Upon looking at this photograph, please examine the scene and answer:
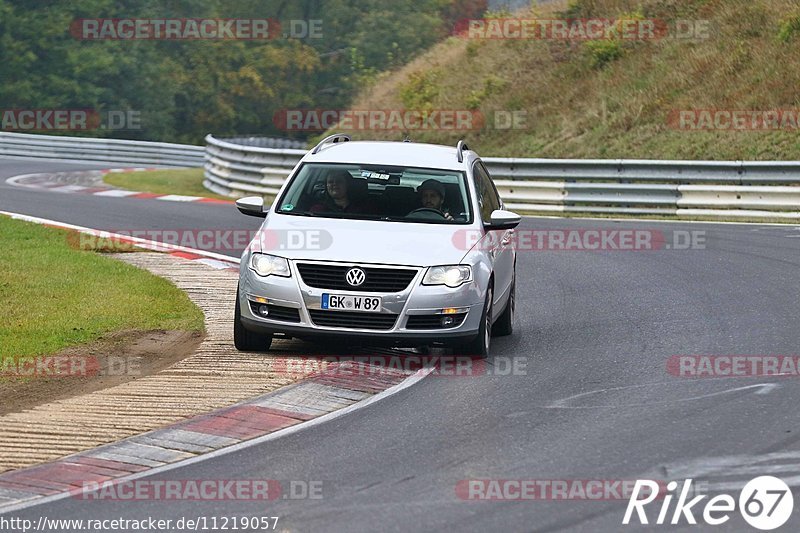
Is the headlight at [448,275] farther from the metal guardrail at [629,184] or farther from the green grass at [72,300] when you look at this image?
the metal guardrail at [629,184]

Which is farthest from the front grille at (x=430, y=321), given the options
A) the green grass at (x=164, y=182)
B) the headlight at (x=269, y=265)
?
the green grass at (x=164, y=182)

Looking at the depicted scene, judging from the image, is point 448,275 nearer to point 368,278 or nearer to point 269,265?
point 368,278

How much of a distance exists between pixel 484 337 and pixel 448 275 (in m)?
0.66

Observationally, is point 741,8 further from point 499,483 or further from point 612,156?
point 499,483

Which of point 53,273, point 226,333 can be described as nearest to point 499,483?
point 226,333

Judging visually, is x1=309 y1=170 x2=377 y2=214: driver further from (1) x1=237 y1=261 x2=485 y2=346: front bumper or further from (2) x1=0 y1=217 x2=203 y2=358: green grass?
(2) x1=0 y1=217 x2=203 y2=358: green grass

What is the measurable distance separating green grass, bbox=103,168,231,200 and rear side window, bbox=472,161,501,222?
1721 cm

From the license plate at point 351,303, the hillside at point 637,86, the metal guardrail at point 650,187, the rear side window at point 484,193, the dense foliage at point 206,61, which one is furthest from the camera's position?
the dense foliage at point 206,61

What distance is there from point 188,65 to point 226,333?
5697 centimetres

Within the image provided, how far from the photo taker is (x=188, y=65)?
67.4m

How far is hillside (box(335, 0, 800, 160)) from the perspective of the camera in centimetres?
2958

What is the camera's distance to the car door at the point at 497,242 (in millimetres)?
11648

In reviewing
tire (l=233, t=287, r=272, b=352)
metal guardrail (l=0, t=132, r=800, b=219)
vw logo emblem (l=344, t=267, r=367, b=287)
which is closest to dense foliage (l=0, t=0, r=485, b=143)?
metal guardrail (l=0, t=132, r=800, b=219)

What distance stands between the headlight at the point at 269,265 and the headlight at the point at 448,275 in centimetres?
110
